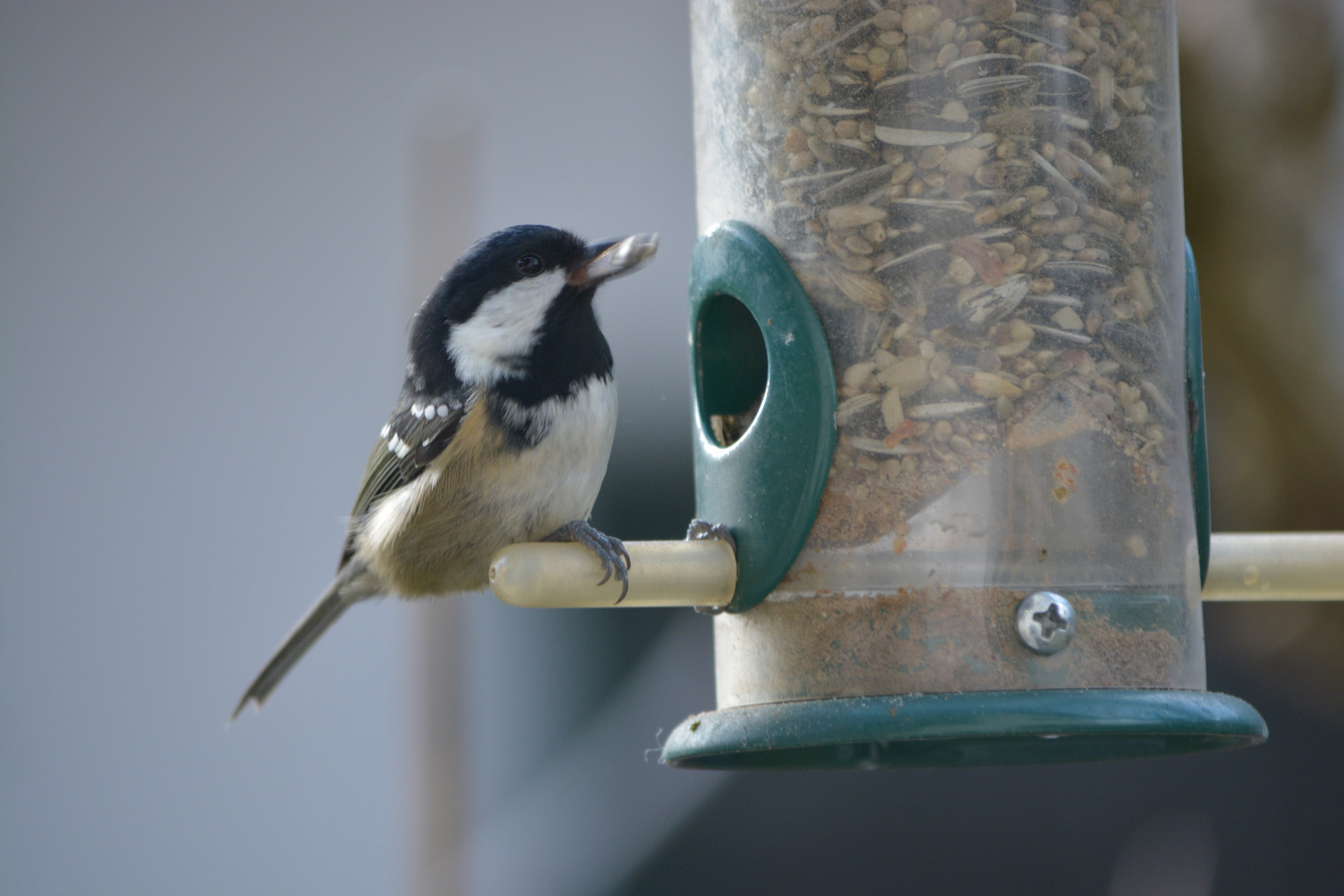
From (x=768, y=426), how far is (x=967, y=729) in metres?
0.70

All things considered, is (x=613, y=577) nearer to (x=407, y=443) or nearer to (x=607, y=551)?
(x=607, y=551)

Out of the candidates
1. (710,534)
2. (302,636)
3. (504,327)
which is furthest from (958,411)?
(302,636)

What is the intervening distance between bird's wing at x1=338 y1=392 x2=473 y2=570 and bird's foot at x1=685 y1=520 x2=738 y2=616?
0.58 metres

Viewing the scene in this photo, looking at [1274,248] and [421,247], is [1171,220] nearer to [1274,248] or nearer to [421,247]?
[1274,248]

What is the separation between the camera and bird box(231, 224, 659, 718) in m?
2.63

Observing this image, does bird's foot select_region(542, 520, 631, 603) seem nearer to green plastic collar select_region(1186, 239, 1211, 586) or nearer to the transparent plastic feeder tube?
the transparent plastic feeder tube

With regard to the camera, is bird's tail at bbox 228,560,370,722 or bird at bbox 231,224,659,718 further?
bird's tail at bbox 228,560,370,722

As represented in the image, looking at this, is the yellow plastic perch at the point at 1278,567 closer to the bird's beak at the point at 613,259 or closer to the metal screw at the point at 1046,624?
the metal screw at the point at 1046,624

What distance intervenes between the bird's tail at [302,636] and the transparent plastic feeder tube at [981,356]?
4.57ft

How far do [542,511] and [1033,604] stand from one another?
1.02 metres

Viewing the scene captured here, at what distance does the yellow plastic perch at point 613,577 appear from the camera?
2.07 metres

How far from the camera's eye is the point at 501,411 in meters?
2.66

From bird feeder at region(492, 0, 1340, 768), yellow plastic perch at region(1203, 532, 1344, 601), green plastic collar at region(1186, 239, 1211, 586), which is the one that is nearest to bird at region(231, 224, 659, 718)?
bird feeder at region(492, 0, 1340, 768)

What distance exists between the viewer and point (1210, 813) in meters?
3.92
